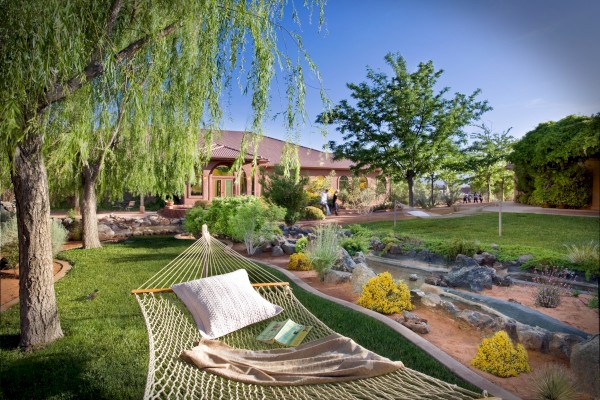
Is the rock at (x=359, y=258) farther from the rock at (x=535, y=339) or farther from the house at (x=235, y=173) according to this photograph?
the house at (x=235, y=173)

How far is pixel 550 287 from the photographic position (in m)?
4.30

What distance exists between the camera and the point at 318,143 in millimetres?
3533

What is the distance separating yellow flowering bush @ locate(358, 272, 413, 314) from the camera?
375cm

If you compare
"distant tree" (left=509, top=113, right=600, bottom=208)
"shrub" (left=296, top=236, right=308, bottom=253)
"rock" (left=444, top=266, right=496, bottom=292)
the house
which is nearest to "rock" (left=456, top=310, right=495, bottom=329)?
"rock" (left=444, top=266, right=496, bottom=292)

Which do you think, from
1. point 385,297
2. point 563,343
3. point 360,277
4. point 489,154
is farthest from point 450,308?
point 489,154

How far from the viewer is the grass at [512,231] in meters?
6.49

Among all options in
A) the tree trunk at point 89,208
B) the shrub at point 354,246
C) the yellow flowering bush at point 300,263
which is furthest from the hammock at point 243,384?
the tree trunk at point 89,208

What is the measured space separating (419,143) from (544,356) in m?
10.1

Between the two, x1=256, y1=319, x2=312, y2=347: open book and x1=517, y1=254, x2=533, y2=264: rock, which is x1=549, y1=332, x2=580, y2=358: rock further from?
x1=517, y1=254, x2=533, y2=264: rock

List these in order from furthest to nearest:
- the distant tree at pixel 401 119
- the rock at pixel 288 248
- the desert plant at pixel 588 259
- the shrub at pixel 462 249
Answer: the distant tree at pixel 401 119
the rock at pixel 288 248
the shrub at pixel 462 249
the desert plant at pixel 588 259

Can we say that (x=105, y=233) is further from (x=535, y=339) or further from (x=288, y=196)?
(x=535, y=339)

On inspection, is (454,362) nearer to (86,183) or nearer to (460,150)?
(86,183)

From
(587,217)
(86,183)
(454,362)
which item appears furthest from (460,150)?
(454,362)

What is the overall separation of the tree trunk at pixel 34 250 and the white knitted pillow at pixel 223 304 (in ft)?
3.08
